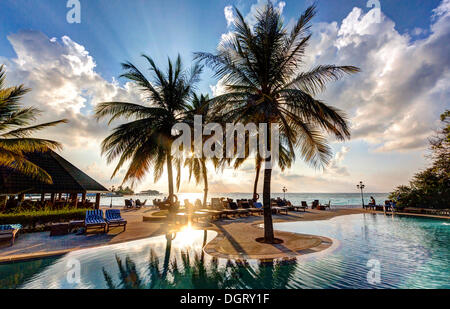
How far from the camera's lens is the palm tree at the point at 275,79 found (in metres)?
7.19

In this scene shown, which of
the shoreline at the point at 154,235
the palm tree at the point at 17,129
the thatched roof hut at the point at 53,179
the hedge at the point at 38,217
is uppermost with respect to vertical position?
the palm tree at the point at 17,129

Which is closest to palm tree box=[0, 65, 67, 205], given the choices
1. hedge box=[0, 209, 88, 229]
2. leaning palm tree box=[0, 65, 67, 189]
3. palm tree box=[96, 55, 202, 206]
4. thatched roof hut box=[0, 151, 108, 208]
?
leaning palm tree box=[0, 65, 67, 189]

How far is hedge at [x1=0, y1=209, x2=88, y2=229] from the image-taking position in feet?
29.5

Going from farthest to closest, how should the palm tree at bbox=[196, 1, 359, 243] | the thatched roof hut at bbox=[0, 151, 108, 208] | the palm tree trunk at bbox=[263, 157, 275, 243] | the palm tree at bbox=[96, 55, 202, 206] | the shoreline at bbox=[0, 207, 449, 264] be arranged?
1. the palm tree at bbox=[96, 55, 202, 206]
2. the thatched roof hut at bbox=[0, 151, 108, 208]
3. the palm tree trunk at bbox=[263, 157, 275, 243]
4. the palm tree at bbox=[196, 1, 359, 243]
5. the shoreline at bbox=[0, 207, 449, 264]

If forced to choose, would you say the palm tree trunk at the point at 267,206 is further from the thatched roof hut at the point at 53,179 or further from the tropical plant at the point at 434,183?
the tropical plant at the point at 434,183

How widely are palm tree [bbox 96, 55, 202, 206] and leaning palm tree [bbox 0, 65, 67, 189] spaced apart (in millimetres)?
2861

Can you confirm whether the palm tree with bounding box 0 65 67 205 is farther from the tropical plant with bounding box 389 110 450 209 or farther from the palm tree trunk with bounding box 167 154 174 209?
the tropical plant with bounding box 389 110 450 209

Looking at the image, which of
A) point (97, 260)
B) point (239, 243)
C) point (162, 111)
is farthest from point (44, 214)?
point (239, 243)

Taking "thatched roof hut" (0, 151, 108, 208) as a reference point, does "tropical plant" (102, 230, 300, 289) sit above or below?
below

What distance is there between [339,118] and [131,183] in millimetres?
11367

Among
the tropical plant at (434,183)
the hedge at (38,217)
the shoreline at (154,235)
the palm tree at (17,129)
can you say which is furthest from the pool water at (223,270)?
the tropical plant at (434,183)

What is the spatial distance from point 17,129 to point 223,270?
11410 millimetres

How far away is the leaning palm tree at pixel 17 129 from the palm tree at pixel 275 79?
826cm

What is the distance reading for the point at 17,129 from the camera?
30.6 ft
